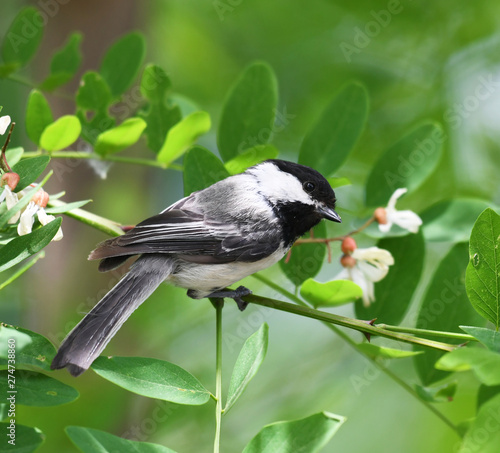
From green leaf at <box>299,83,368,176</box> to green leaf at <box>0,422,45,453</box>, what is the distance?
1.49 meters

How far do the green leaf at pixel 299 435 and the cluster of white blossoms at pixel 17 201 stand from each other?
787mm


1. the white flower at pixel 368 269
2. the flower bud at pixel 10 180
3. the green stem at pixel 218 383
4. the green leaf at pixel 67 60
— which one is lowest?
the green stem at pixel 218 383

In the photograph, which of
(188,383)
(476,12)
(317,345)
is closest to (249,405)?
(317,345)

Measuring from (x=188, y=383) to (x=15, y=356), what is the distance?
47 cm

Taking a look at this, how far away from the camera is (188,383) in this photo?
1.69 meters

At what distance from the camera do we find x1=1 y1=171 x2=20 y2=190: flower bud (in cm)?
177

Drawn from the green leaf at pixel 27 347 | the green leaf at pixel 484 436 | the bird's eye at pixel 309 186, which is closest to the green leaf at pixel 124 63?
the bird's eye at pixel 309 186

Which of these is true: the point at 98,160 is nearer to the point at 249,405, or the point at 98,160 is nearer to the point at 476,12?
the point at 249,405

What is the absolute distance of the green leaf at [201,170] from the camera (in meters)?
2.24

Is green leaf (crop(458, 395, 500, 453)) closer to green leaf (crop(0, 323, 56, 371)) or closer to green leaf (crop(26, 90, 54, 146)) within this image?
green leaf (crop(0, 323, 56, 371))

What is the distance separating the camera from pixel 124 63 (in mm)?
2945

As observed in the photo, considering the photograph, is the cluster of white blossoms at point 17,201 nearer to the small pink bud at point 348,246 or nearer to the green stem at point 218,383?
the green stem at point 218,383

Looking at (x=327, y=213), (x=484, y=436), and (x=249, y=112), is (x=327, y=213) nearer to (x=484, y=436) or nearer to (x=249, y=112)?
(x=249, y=112)

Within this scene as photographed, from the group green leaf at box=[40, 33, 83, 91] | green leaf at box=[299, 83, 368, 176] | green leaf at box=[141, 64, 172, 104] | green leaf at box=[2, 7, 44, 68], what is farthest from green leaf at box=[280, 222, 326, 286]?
green leaf at box=[2, 7, 44, 68]
